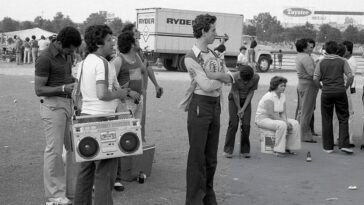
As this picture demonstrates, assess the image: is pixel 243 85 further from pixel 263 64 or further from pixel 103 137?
pixel 263 64

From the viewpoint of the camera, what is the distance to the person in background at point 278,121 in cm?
877

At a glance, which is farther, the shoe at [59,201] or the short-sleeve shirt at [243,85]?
the short-sleeve shirt at [243,85]

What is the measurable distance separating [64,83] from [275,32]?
66.5 m

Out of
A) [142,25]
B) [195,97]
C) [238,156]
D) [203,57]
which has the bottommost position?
[238,156]

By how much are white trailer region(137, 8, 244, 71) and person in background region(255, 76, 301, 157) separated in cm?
1974

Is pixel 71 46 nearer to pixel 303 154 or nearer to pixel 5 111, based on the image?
pixel 303 154

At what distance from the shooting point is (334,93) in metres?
8.96

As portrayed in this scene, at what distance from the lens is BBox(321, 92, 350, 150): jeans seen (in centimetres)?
902

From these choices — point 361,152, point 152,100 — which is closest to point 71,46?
point 361,152

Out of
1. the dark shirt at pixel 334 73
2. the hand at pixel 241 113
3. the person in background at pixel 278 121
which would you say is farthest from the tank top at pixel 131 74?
the dark shirt at pixel 334 73

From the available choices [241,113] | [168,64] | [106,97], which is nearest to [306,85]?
[241,113]

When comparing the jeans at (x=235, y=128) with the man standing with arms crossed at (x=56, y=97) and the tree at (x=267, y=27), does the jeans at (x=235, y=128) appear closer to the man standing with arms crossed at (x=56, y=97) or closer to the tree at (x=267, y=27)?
the man standing with arms crossed at (x=56, y=97)

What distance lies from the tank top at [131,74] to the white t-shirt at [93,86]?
156 cm

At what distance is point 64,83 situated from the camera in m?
5.69
